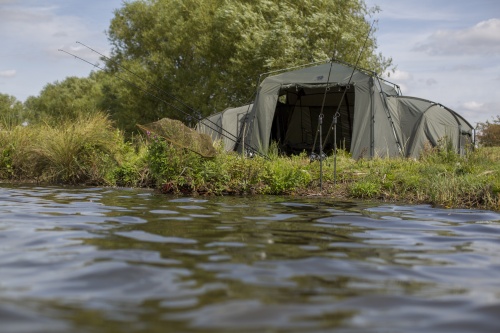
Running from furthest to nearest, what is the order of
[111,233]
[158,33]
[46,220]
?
[158,33]
[46,220]
[111,233]

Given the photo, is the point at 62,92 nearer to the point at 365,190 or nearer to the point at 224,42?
the point at 224,42

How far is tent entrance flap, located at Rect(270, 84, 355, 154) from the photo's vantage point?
19469 mm

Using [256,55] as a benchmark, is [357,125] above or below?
below

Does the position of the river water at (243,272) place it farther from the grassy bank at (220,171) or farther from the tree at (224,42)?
the tree at (224,42)

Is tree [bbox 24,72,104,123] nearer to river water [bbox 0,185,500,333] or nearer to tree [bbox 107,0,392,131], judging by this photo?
tree [bbox 107,0,392,131]

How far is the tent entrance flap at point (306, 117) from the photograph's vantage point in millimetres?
19469

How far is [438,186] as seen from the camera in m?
8.91

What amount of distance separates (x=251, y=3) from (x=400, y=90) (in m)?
11.3

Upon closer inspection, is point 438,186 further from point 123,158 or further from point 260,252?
point 123,158

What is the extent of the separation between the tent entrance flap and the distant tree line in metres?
2.52

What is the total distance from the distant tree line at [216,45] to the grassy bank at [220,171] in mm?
8149

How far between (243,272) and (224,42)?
23.7 meters

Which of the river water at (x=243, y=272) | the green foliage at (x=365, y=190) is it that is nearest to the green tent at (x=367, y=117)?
the green foliage at (x=365, y=190)

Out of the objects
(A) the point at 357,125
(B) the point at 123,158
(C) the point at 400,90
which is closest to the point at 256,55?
(C) the point at 400,90
